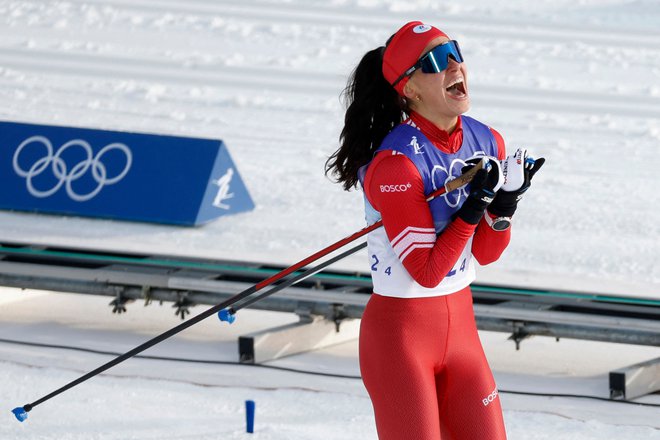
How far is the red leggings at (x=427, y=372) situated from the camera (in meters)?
3.09

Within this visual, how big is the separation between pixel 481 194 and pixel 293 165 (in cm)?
643

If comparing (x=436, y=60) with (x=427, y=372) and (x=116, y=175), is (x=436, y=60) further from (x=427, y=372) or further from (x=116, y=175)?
(x=116, y=175)

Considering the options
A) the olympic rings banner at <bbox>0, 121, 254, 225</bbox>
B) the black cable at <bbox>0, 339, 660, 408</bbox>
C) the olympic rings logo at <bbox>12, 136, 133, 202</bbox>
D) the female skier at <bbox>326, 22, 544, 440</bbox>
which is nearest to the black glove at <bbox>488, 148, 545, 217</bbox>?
the female skier at <bbox>326, 22, 544, 440</bbox>

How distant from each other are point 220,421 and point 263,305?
1.17 meters

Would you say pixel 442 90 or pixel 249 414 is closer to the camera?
pixel 442 90

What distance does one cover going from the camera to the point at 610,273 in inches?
262

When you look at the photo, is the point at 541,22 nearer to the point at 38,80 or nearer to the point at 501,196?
the point at 38,80

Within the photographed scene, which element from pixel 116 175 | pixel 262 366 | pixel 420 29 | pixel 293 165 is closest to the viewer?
pixel 420 29

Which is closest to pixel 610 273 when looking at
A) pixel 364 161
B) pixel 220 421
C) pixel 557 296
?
pixel 557 296

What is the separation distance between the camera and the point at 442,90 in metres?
3.16

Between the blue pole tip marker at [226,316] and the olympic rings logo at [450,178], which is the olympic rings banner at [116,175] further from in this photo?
the olympic rings logo at [450,178]

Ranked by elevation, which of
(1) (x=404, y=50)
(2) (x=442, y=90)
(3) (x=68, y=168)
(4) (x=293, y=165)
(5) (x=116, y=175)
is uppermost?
(4) (x=293, y=165)

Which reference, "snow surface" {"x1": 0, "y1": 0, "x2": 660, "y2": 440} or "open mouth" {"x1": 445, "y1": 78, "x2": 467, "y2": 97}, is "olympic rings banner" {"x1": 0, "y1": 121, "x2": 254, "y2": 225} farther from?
"open mouth" {"x1": 445, "y1": 78, "x2": 467, "y2": 97}

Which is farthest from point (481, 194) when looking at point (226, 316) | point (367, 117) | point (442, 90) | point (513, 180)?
point (226, 316)
